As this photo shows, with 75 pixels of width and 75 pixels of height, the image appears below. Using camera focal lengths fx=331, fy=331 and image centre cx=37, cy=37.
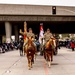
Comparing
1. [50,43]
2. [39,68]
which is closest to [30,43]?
[39,68]

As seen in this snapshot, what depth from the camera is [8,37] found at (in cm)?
7594

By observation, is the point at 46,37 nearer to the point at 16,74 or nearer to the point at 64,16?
the point at 16,74

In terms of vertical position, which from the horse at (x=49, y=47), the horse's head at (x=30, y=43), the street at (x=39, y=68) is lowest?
the street at (x=39, y=68)

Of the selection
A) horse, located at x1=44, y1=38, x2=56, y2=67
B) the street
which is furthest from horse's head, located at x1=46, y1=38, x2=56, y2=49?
the street

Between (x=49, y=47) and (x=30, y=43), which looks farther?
(x=49, y=47)

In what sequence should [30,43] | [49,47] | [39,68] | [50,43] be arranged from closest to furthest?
1. [30,43]
2. [39,68]
3. [50,43]
4. [49,47]

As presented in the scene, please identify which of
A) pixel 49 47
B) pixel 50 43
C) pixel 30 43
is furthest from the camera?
pixel 49 47

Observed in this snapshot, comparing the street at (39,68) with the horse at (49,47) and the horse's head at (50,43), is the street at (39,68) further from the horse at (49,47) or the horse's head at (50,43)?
the horse's head at (50,43)

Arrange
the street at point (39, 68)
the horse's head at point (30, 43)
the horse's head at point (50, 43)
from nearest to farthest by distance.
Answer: the street at point (39, 68) < the horse's head at point (30, 43) < the horse's head at point (50, 43)

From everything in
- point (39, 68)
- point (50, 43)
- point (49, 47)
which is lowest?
point (39, 68)

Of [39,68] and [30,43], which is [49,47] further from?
[30,43]

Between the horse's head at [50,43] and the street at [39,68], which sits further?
the horse's head at [50,43]

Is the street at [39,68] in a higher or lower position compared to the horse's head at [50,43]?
lower

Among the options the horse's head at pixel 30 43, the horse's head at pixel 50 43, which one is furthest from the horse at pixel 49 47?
the horse's head at pixel 30 43
